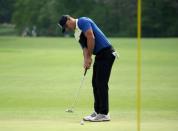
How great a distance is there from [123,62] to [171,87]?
35.3ft

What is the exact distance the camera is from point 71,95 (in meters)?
16.6

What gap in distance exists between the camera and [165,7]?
76.8 m

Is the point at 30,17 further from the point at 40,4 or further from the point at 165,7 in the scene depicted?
the point at 165,7

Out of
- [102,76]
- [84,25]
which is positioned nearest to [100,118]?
[102,76]

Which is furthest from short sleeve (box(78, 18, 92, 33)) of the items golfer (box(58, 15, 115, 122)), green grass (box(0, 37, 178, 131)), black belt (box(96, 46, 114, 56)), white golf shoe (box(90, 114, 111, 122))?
green grass (box(0, 37, 178, 131))

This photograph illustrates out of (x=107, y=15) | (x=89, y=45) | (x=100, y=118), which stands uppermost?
(x=89, y=45)

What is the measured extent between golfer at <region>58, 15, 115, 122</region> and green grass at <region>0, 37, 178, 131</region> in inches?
11.2

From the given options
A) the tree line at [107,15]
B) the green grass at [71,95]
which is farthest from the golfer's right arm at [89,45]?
the tree line at [107,15]

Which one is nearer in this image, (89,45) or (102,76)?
(89,45)

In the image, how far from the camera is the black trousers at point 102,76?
431 inches

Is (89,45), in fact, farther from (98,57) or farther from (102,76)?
(102,76)

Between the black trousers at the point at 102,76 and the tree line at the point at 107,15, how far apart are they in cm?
6463

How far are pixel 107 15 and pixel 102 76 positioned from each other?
70.8 metres

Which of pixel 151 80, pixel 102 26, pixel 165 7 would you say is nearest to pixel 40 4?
pixel 102 26
